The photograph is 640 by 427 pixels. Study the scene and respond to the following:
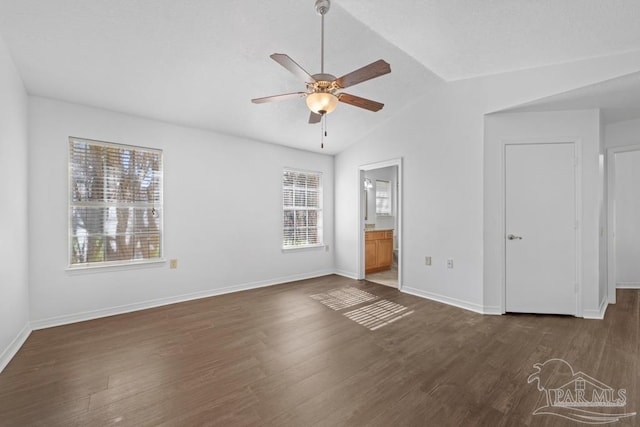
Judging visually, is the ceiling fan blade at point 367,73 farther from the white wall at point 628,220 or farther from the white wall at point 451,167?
the white wall at point 628,220

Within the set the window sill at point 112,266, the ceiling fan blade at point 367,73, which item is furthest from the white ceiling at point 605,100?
the window sill at point 112,266

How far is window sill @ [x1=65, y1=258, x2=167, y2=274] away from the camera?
3184 millimetres

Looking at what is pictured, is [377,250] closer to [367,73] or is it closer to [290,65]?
[367,73]

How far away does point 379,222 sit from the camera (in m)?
6.93

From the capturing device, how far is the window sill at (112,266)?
10.4 feet

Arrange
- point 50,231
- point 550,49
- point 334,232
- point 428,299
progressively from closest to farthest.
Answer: point 550,49 → point 50,231 → point 428,299 → point 334,232

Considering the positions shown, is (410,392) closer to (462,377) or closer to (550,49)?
(462,377)

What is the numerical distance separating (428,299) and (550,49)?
3.28 metres

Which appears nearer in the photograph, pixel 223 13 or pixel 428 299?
pixel 223 13

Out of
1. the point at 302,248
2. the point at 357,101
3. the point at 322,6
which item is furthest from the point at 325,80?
the point at 302,248

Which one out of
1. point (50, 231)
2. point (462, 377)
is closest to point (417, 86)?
point (462, 377)

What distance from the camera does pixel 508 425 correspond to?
162 cm

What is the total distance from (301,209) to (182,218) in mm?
2200

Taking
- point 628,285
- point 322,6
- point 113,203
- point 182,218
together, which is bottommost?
point 628,285
